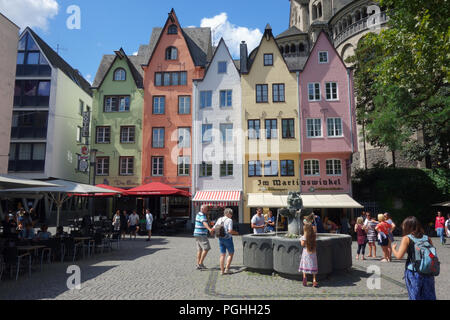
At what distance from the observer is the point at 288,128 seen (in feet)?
88.5

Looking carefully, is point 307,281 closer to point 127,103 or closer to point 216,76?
point 216,76

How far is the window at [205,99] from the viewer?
1127 inches

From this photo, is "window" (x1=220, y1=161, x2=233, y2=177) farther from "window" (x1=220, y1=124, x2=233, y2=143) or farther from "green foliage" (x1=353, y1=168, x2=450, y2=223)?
"green foliage" (x1=353, y1=168, x2=450, y2=223)

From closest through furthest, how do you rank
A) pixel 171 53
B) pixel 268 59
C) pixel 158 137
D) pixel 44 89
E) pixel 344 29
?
pixel 268 59
pixel 158 137
pixel 171 53
pixel 44 89
pixel 344 29

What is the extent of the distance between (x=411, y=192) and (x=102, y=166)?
81.0 feet

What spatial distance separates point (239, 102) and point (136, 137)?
9273 millimetres

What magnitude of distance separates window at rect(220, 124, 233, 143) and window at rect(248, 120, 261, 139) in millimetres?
1560

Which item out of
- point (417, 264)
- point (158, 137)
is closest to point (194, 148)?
point (158, 137)

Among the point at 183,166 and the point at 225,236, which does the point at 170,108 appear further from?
the point at 225,236

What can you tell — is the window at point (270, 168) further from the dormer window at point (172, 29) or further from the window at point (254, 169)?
the dormer window at point (172, 29)

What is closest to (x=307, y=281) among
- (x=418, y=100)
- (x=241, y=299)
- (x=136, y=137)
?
(x=241, y=299)

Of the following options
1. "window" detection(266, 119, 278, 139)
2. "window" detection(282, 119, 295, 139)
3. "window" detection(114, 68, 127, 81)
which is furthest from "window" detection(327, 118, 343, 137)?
"window" detection(114, 68, 127, 81)

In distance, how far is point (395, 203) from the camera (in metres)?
26.3

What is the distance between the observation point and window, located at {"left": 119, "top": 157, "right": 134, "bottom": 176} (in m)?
29.5
